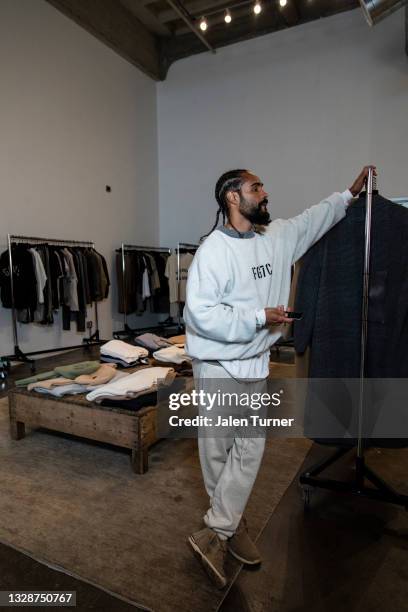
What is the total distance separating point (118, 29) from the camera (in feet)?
20.2

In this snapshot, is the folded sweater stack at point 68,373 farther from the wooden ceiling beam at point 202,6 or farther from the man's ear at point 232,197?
the wooden ceiling beam at point 202,6

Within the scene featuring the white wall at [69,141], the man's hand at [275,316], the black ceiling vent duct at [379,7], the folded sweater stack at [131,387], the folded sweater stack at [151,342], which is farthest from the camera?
the white wall at [69,141]

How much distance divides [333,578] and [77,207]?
17.8 feet

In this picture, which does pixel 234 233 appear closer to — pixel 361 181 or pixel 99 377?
pixel 361 181

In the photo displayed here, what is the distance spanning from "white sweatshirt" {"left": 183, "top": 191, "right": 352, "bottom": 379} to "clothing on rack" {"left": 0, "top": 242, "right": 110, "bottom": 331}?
3.65 metres

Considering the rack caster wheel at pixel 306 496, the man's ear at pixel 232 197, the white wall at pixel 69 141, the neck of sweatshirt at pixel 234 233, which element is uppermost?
the white wall at pixel 69 141

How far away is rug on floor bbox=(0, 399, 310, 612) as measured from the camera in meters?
1.37

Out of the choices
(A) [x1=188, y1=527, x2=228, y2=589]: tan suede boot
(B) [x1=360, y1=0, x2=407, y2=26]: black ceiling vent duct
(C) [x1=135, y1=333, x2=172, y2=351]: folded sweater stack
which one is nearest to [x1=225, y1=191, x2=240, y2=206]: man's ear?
(A) [x1=188, y1=527, x2=228, y2=589]: tan suede boot

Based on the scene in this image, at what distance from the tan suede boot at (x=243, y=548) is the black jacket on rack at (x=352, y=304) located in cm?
63

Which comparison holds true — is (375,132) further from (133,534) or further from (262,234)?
(133,534)

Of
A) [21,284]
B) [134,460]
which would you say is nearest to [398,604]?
[134,460]

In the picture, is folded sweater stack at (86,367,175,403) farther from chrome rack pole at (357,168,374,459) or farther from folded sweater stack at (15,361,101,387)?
chrome rack pole at (357,168,374,459)

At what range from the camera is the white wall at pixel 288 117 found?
18.0 ft

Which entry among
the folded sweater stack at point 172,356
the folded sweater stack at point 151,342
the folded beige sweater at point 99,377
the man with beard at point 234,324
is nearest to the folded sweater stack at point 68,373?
the folded beige sweater at point 99,377
